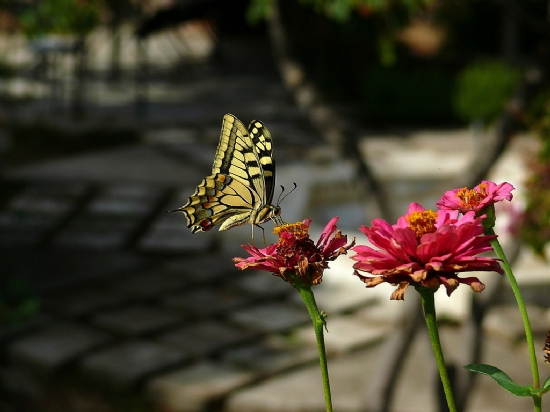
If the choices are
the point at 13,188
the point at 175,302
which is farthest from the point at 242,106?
the point at 175,302

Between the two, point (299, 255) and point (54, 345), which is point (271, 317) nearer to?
point (54, 345)

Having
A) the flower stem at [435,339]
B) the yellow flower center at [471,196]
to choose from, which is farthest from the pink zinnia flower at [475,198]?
the flower stem at [435,339]

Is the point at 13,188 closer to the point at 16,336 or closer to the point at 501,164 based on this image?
the point at 16,336

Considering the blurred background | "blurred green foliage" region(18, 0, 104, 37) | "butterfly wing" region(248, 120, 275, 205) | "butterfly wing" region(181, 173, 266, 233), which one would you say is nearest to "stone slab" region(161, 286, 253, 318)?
the blurred background

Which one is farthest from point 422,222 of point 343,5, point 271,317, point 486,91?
point 486,91

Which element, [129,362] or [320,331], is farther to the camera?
[129,362]
